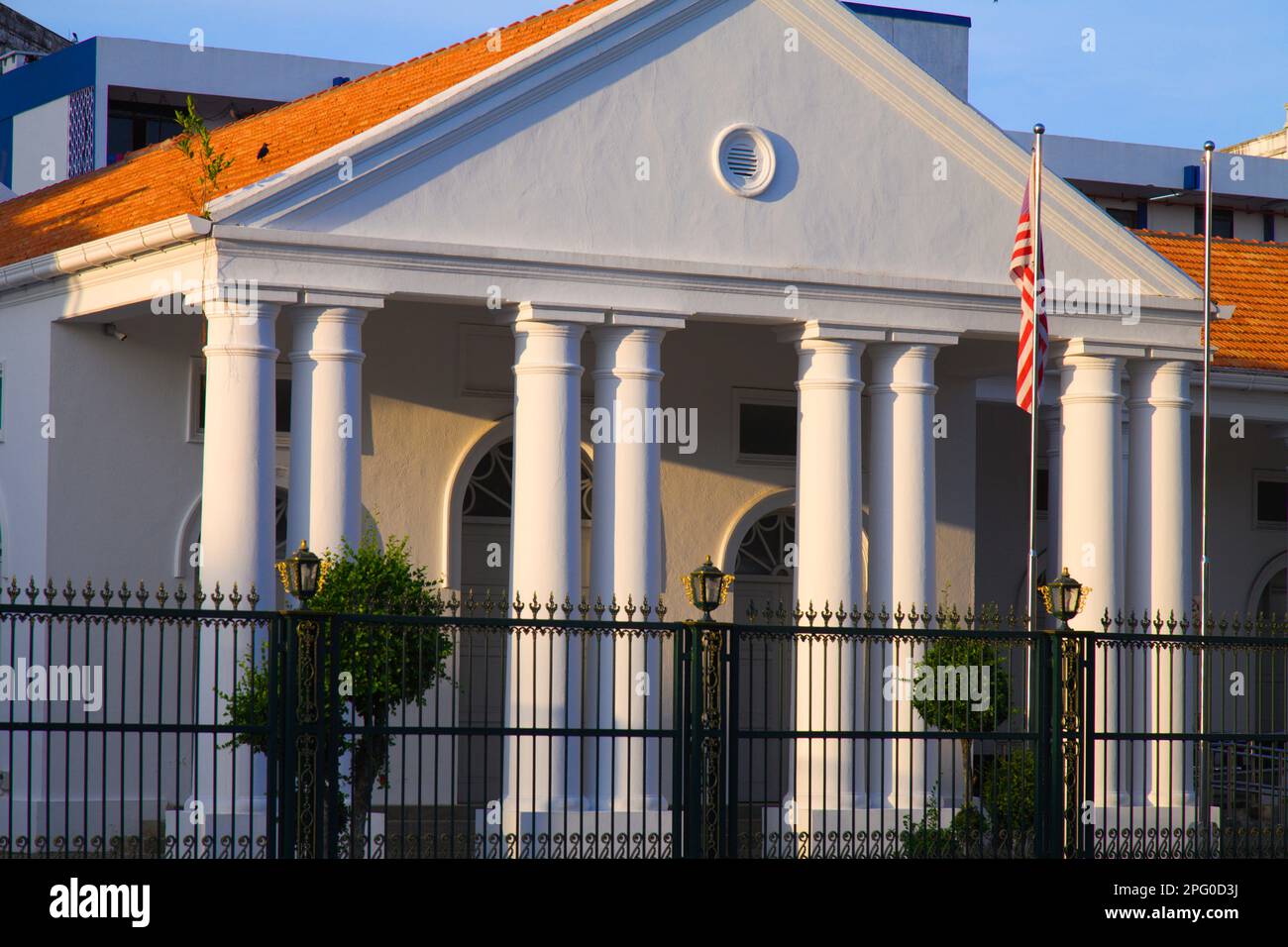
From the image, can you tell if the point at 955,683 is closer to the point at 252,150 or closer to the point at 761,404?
the point at 761,404

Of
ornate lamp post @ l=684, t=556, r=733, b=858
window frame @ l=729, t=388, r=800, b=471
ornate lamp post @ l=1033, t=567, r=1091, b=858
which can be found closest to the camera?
ornate lamp post @ l=684, t=556, r=733, b=858

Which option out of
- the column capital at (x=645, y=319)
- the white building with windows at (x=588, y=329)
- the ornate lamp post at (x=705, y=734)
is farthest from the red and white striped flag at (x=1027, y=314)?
the ornate lamp post at (x=705, y=734)

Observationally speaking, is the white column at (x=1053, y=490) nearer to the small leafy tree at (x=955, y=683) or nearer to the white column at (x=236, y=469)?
the small leafy tree at (x=955, y=683)

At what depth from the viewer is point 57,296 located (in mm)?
19688

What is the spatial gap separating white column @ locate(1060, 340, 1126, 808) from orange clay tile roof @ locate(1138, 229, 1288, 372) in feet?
12.2

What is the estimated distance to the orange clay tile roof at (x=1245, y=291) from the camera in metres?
25.4

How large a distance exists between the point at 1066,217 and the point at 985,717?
17.1 feet

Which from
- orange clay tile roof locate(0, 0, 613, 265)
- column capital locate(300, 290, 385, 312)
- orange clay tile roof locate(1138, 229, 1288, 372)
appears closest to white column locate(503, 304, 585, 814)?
column capital locate(300, 290, 385, 312)

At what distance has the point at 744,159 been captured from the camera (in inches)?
772

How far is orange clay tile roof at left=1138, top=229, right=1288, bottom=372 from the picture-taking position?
2539 cm

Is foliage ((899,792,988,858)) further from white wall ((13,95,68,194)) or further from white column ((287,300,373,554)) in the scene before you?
white wall ((13,95,68,194))

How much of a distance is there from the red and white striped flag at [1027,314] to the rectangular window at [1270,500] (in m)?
9.46
